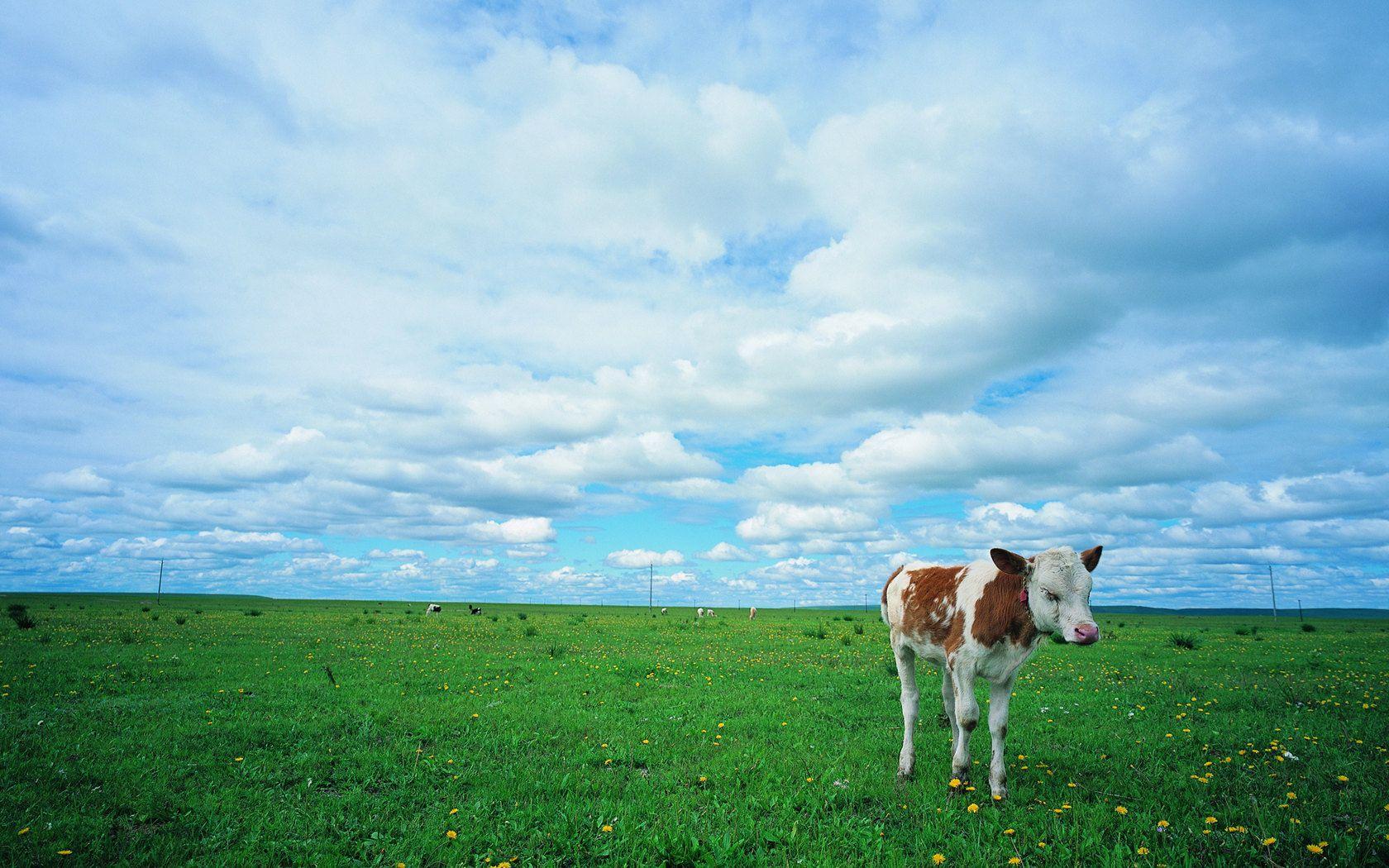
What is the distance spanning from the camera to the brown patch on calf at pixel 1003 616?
8328 mm

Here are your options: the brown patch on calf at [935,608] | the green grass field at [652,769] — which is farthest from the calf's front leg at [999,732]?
the brown patch on calf at [935,608]

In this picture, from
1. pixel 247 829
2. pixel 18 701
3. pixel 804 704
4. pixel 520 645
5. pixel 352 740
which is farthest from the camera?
pixel 520 645

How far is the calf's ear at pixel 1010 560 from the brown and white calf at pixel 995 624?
11mm

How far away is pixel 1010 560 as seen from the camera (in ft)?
27.6

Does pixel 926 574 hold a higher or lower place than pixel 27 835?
higher

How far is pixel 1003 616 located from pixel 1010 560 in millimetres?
726

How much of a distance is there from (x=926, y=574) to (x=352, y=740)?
9.49 metres

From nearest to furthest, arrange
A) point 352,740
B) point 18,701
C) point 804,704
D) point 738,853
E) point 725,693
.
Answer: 1. point 738,853
2. point 352,740
3. point 18,701
4. point 804,704
5. point 725,693

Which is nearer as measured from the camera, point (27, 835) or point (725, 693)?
point (27, 835)

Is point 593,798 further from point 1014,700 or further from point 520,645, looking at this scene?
point 520,645

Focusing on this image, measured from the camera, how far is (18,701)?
1261 centimetres

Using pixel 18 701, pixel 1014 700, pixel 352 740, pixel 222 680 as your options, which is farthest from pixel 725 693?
pixel 18 701

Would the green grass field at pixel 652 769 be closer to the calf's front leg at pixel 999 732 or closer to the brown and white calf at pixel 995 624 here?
the calf's front leg at pixel 999 732

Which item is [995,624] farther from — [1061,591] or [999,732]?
[999,732]
